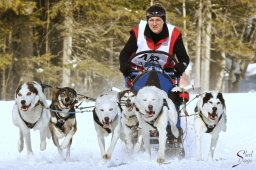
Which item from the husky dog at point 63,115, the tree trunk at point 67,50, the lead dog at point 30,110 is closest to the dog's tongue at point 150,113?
the husky dog at point 63,115

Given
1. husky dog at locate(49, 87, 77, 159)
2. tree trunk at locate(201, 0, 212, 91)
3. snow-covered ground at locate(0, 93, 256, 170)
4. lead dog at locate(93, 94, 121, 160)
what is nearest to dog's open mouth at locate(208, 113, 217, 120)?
snow-covered ground at locate(0, 93, 256, 170)

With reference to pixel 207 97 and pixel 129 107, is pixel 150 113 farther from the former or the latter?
pixel 129 107

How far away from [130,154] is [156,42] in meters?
1.43

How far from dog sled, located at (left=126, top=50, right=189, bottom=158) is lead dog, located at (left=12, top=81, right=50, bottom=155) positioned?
1.13 metres

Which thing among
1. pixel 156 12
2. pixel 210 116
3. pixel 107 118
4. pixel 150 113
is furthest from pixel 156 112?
pixel 156 12

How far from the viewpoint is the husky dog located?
254 inches

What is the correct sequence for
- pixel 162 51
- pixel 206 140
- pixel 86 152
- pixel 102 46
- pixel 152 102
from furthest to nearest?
pixel 102 46 → pixel 206 140 → pixel 86 152 → pixel 162 51 → pixel 152 102

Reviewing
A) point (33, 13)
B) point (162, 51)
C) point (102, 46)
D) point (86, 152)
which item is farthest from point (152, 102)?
point (102, 46)

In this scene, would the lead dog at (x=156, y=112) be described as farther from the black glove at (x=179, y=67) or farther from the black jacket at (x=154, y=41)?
the black jacket at (x=154, y=41)

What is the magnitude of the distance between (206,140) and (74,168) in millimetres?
4004

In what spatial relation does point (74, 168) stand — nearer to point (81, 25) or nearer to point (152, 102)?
point (152, 102)

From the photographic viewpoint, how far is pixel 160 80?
6586mm

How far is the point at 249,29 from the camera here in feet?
98.1

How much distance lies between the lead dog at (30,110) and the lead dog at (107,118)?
0.72 m
